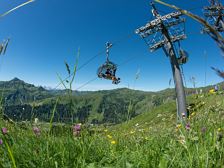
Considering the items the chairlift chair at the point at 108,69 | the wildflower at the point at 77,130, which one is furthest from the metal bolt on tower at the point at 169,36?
the wildflower at the point at 77,130

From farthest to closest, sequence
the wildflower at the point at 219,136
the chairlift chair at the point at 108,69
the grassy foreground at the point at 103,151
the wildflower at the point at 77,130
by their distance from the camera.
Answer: the chairlift chair at the point at 108,69 → the wildflower at the point at 77,130 → the wildflower at the point at 219,136 → the grassy foreground at the point at 103,151

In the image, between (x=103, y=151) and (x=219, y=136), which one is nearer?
(x=219, y=136)

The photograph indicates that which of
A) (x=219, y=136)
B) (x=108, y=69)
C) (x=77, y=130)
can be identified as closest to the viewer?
(x=219, y=136)

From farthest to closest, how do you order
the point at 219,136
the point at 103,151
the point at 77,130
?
1. the point at 77,130
2. the point at 103,151
3. the point at 219,136

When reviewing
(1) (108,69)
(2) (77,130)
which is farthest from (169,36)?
(2) (77,130)

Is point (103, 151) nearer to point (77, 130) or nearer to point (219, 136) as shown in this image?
point (77, 130)

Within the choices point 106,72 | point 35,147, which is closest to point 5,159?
point 35,147

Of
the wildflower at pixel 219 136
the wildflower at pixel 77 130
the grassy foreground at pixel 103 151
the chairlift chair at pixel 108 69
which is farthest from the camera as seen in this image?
the chairlift chair at pixel 108 69

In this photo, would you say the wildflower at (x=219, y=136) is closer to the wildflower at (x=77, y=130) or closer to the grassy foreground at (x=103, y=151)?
the grassy foreground at (x=103, y=151)

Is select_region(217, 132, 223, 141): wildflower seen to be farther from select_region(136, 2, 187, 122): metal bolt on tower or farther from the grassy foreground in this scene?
select_region(136, 2, 187, 122): metal bolt on tower

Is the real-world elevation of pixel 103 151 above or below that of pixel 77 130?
below

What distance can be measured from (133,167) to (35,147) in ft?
3.58

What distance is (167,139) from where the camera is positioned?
3.88m

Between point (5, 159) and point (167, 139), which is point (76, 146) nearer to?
point (5, 159)
